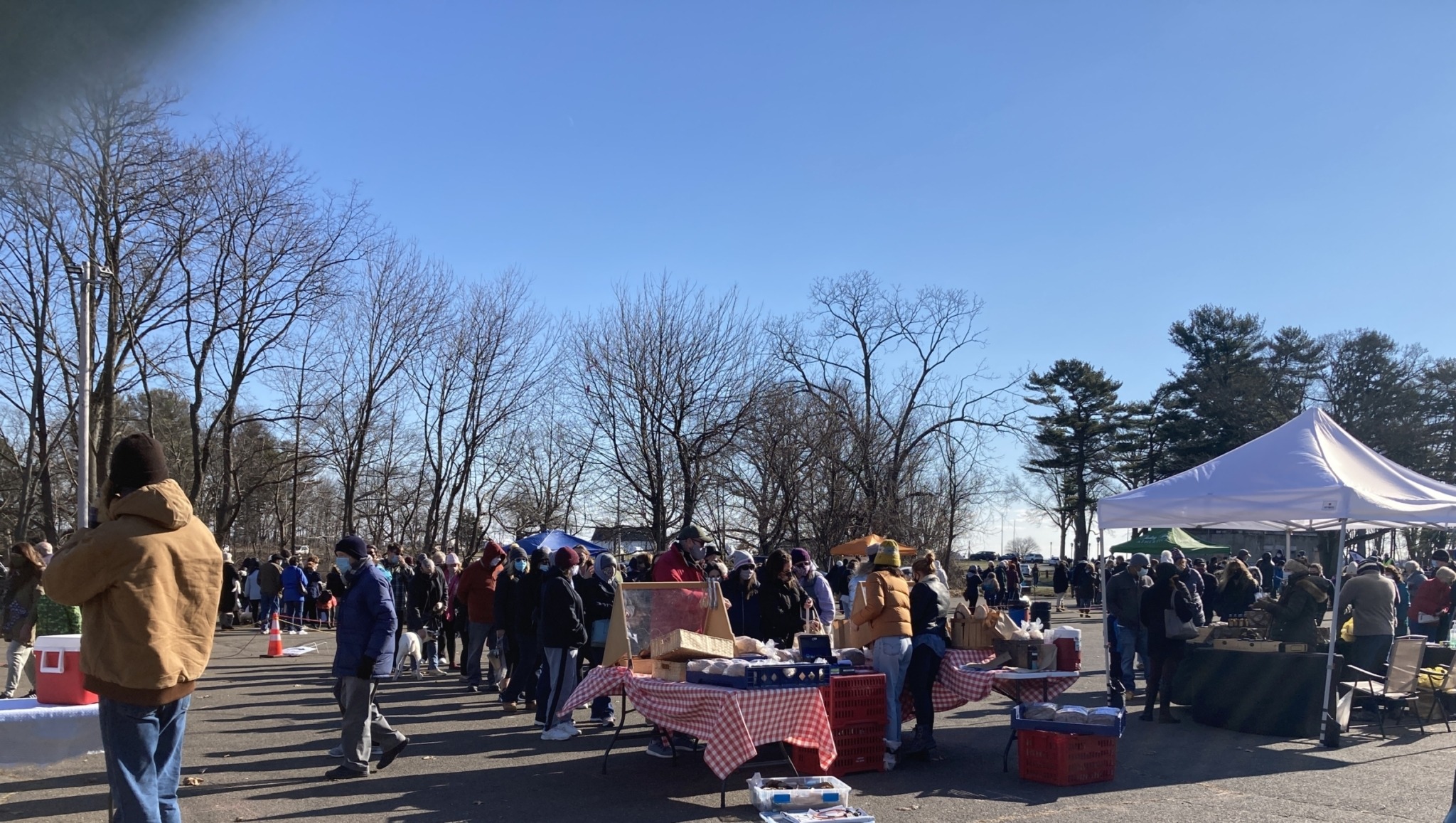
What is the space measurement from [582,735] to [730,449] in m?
17.5

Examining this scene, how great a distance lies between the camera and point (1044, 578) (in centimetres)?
6381

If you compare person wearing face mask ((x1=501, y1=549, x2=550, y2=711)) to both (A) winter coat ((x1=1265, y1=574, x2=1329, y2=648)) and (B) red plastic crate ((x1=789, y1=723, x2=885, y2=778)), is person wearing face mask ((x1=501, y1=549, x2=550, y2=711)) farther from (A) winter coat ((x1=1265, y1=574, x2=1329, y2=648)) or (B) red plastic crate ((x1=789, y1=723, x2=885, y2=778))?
(A) winter coat ((x1=1265, y1=574, x2=1329, y2=648))

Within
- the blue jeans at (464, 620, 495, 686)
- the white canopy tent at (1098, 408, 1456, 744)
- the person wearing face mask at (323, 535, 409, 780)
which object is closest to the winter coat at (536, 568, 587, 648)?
the person wearing face mask at (323, 535, 409, 780)

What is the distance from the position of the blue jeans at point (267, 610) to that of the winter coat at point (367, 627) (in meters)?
17.7

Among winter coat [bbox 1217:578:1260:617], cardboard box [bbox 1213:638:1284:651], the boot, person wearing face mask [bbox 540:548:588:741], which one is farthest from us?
winter coat [bbox 1217:578:1260:617]

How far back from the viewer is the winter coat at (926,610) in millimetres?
8859

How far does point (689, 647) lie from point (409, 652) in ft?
26.0

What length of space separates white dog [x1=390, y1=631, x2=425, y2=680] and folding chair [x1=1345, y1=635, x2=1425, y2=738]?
10.7 meters

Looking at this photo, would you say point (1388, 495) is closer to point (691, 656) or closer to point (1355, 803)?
point (1355, 803)

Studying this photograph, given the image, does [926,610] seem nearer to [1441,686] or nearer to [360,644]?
[360,644]

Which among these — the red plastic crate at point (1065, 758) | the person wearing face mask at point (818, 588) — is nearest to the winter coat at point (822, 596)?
the person wearing face mask at point (818, 588)

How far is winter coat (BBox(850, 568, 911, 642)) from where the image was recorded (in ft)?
27.9

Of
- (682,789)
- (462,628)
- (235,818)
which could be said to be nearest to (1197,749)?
(682,789)

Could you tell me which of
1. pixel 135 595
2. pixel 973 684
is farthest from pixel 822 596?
pixel 135 595
